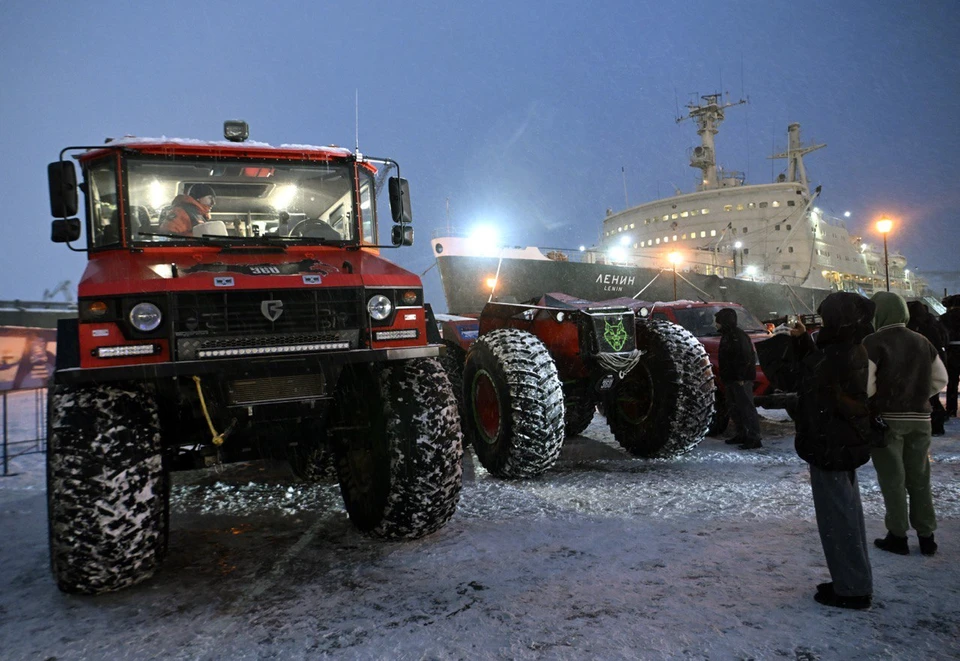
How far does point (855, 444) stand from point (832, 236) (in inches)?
1587

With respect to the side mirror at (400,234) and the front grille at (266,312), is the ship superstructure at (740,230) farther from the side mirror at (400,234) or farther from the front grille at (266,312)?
the front grille at (266,312)

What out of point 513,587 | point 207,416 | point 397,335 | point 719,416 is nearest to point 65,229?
point 207,416

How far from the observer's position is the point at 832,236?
37.9 m

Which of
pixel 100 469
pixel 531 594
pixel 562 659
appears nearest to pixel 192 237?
pixel 100 469

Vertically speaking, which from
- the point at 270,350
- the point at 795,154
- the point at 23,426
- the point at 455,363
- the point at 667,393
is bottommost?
the point at 23,426

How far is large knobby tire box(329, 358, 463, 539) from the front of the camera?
13.4 feet

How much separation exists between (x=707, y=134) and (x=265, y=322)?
40.8 metres

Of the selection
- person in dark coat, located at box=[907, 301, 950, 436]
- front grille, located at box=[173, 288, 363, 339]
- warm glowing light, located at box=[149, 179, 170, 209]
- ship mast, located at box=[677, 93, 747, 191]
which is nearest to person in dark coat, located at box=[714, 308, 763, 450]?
person in dark coat, located at box=[907, 301, 950, 436]

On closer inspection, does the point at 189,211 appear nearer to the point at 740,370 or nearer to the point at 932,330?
the point at 740,370

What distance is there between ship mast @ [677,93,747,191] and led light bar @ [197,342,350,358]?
38.0 m

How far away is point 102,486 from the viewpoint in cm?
341

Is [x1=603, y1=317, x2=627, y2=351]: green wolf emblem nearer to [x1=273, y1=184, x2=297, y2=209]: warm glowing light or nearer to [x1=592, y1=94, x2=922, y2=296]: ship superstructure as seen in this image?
[x1=273, y1=184, x2=297, y2=209]: warm glowing light

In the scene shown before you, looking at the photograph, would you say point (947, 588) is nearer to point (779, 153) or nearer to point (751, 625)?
point (751, 625)

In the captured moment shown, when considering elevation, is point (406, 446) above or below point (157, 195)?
below
